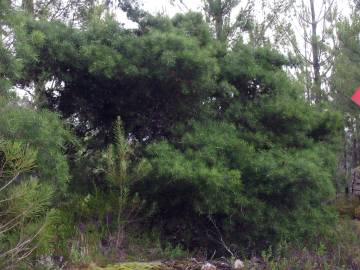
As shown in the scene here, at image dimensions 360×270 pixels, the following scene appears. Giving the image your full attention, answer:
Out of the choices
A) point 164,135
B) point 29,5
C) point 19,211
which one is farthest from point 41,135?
point 29,5

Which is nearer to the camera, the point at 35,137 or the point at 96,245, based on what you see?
the point at 35,137

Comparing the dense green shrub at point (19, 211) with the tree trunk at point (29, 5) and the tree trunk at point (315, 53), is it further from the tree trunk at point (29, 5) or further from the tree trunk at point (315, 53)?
the tree trunk at point (315, 53)

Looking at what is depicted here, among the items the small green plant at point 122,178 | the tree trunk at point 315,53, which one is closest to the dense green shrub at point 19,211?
the small green plant at point 122,178

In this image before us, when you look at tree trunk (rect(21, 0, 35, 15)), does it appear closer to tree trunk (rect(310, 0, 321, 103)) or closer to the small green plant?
the small green plant

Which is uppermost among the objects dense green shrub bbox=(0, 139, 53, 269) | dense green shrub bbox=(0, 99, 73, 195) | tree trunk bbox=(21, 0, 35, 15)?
tree trunk bbox=(21, 0, 35, 15)

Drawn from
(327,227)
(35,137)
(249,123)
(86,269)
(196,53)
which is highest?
(196,53)

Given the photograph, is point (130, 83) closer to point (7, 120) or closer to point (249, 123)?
point (249, 123)

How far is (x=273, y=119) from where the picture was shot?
27.1ft

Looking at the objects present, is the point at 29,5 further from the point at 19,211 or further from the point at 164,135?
the point at 19,211

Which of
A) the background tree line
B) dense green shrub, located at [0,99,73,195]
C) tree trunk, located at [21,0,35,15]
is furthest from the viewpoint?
tree trunk, located at [21,0,35,15]

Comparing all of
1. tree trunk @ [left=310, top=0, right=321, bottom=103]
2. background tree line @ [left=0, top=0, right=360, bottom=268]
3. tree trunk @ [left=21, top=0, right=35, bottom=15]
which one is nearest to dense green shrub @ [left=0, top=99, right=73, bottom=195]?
background tree line @ [left=0, top=0, right=360, bottom=268]

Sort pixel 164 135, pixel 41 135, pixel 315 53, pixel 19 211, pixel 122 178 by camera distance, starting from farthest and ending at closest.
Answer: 1. pixel 315 53
2. pixel 164 135
3. pixel 122 178
4. pixel 41 135
5. pixel 19 211

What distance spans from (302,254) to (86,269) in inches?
102

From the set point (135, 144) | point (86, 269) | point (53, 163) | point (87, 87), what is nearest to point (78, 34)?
point (87, 87)
